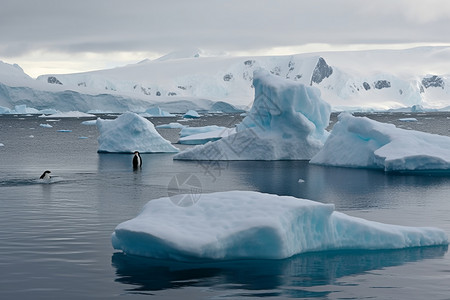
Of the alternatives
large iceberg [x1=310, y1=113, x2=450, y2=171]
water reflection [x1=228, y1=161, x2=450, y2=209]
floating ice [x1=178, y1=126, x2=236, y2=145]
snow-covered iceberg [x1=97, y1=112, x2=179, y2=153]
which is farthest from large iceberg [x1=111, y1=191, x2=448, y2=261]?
floating ice [x1=178, y1=126, x2=236, y2=145]

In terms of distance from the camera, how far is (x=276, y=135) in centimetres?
3503

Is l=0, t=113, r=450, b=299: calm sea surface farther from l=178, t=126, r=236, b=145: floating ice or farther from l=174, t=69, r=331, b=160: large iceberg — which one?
l=178, t=126, r=236, b=145: floating ice

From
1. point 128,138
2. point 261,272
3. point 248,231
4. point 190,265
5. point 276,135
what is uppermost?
point 128,138

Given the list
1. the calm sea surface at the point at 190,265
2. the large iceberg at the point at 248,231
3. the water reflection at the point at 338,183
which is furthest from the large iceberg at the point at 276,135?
the large iceberg at the point at 248,231

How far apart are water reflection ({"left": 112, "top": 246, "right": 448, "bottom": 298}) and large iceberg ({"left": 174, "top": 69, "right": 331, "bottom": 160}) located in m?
22.2

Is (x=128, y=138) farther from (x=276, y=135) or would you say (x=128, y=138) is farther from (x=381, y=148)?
(x=381, y=148)

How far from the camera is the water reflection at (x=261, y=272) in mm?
10383

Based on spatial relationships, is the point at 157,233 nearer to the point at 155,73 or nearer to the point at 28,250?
the point at 28,250

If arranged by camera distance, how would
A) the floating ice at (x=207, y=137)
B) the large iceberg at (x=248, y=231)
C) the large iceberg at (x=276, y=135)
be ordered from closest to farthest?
the large iceberg at (x=248, y=231) < the large iceberg at (x=276, y=135) < the floating ice at (x=207, y=137)

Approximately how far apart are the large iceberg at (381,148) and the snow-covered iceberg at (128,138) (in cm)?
1030

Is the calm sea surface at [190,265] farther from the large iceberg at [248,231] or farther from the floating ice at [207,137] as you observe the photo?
the floating ice at [207,137]

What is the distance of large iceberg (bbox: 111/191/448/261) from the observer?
36.9ft

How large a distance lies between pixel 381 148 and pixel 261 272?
62.7 feet

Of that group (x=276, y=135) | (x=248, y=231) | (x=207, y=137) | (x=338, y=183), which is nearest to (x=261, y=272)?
(x=248, y=231)
